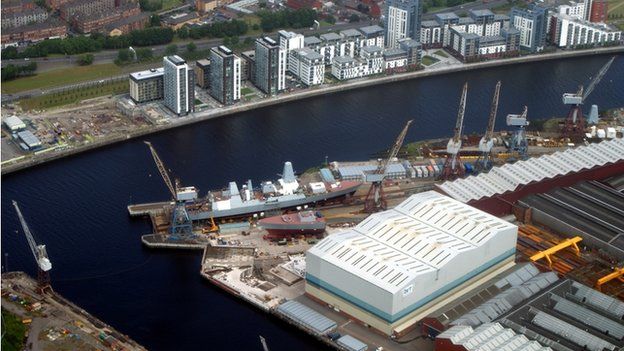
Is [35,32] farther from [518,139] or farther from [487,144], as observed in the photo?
[518,139]

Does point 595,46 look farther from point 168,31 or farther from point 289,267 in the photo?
point 289,267

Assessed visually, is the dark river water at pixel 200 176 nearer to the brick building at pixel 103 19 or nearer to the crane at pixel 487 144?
the crane at pixel 487 144

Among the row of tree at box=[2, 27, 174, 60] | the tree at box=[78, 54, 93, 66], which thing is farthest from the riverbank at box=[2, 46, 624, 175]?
the row of tree at box=[2, 27, 174, 60]

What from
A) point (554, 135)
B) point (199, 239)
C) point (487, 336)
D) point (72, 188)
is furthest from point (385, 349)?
point (554, 135)

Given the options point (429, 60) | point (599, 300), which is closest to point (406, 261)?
point (599, 300)

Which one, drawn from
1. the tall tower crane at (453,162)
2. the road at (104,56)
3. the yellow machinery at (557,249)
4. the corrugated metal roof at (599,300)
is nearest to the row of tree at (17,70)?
the road at (104,56)

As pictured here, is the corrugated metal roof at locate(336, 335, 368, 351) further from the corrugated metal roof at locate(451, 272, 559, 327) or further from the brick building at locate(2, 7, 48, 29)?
the brick building at locate(2, 7, 48, 29)

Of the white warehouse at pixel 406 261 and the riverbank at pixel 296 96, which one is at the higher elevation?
the white warehouse at pixel 406 261
